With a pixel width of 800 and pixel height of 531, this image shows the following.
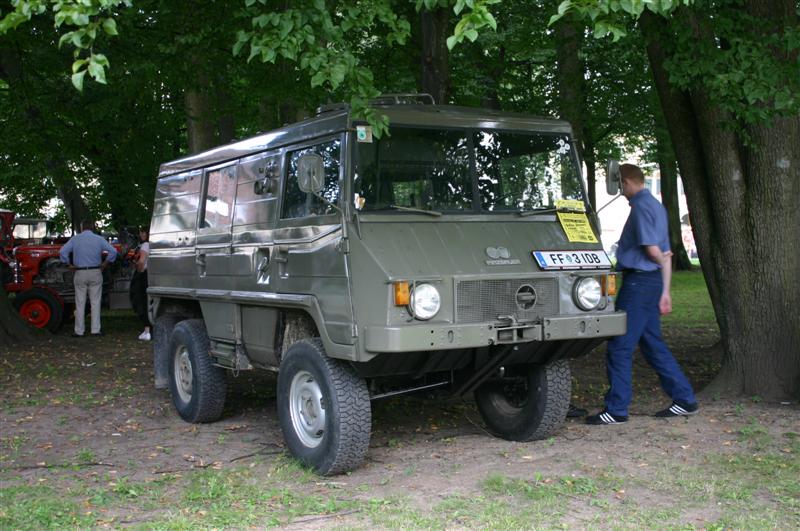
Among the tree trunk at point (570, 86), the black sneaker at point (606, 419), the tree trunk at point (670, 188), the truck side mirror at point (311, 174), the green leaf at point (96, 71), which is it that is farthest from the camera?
the tree trunk at point (670, 188)

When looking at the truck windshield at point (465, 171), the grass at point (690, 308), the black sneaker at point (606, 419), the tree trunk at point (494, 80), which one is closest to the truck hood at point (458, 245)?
the truck windshield at point (465, 171)

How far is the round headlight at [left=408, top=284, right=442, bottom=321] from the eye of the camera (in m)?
6.05

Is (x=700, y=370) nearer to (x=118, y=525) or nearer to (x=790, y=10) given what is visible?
(x=790, y=10)

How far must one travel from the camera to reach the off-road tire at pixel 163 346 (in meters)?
9.20

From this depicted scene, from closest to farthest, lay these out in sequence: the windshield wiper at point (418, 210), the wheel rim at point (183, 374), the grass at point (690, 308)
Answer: the windshield wiper at point (418, 210) < the wheel rim at point (183, 374) < the grass at point (690, 308)

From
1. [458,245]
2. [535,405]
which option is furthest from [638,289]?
[458,245]

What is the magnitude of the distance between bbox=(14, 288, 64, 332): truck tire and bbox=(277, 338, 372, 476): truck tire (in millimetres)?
10951

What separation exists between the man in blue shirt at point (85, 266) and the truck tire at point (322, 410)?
9424 mm

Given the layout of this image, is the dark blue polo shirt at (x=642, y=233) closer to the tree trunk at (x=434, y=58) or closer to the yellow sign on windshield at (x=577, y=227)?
the yellow sign on windshield at (x=577, y=227)

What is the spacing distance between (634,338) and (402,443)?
77.8 inches

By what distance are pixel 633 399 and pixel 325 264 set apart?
3.78 m

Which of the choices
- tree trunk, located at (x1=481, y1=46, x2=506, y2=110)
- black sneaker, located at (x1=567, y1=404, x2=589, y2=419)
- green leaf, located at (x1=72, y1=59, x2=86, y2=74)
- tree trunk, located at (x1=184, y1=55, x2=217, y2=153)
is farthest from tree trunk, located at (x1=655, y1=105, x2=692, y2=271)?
green leaf, located at (x1=72, y1=59, x2=86, y2=74)

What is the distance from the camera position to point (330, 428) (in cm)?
636

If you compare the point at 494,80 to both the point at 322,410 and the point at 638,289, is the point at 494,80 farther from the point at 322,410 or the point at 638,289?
the point at 322,410
